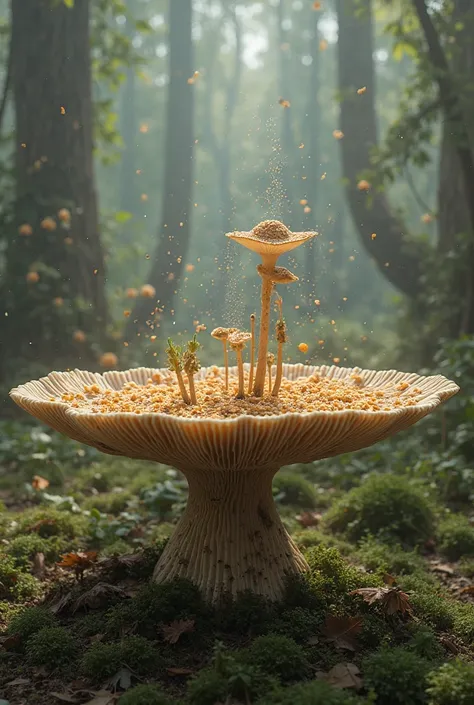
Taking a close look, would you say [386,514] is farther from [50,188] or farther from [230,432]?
[50,188]

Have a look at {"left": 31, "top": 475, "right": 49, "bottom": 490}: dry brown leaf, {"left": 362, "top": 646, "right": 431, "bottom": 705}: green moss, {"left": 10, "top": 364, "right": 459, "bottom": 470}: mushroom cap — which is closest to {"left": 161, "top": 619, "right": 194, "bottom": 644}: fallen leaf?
{"left": 10, "top": 364, "right": 459, "bottom": 470}: mushroom cap

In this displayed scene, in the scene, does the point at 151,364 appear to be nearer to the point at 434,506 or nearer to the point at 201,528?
the point at 434,506

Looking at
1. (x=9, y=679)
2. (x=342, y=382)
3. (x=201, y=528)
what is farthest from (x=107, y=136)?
(x=9, y=679)

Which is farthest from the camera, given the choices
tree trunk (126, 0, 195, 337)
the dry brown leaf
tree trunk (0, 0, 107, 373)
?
tree trunk (126, 0, 195, 337)

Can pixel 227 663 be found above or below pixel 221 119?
below

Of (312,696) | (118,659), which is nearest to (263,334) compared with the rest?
(118,659)

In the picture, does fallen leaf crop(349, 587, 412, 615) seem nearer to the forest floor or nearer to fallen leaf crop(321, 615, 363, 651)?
the forest floor
